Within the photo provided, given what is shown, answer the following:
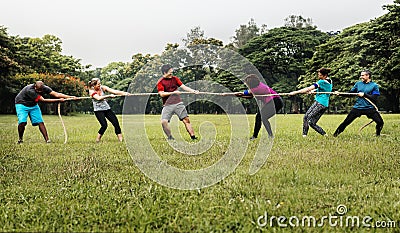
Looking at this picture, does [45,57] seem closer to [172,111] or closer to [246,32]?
[246,32]

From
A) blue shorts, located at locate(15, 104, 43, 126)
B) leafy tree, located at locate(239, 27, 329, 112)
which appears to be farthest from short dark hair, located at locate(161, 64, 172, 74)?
leafy tree, located at locate(239, 27, 329, 112)

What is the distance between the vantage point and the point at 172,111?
10.7 meters

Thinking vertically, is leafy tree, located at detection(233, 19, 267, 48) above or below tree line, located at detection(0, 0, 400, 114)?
above

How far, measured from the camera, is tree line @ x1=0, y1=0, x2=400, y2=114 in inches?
997

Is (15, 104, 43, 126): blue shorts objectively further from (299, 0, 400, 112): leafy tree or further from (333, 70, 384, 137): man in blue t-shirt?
(299, 0, 400, 112): leafy tree

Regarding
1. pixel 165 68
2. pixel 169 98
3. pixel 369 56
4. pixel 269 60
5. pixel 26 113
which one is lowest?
pixel 26 113

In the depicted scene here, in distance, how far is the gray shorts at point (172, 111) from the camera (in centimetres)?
1061

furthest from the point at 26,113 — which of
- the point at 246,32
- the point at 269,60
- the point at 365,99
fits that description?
the point at 246,32

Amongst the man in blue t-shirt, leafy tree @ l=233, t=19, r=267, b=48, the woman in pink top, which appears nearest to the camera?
the woman in pink top

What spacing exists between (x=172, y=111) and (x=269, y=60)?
1882 inches

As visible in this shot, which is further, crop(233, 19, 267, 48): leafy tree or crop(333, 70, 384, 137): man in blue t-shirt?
crop(233, 19, 267, 48): leafy tree

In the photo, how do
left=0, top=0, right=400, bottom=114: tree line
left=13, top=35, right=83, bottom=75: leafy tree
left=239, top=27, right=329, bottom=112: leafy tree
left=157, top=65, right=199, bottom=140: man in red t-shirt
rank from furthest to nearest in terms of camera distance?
left=239, top=27, right=329, bottom=112: leafy tree, left=13, top=35, right=83, bottom=75: leafy tree, left=0, top=0, right=400, bottom=114: tree line, left=157, top=65, right=199, bottom=140: man in red t-shirt

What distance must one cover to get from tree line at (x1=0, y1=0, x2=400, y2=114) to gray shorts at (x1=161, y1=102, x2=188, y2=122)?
3.71ft

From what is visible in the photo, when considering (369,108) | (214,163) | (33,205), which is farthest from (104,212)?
(369,108)
